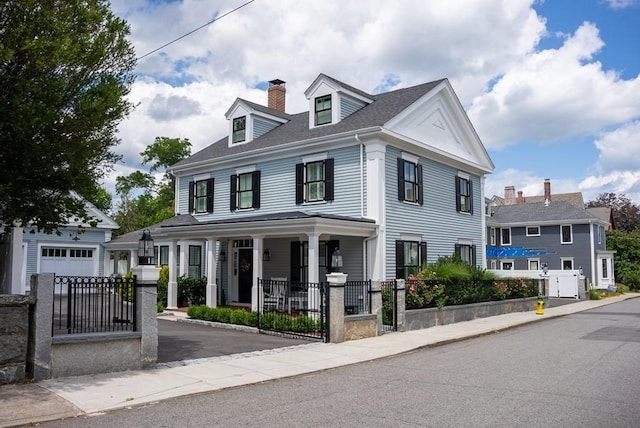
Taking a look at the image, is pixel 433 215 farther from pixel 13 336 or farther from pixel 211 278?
pixel 13 336

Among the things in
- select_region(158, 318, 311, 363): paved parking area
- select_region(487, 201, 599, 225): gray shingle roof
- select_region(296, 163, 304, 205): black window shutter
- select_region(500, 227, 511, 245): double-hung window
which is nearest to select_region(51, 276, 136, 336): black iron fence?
select_region(158, 318, 311, 363): paved parking area

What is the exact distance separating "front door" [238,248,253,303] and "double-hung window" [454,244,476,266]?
8.52 m

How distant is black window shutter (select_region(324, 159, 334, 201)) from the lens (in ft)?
64.3

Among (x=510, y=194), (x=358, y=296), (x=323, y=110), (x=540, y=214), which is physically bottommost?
(x=358, y=296)

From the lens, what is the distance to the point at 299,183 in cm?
2053

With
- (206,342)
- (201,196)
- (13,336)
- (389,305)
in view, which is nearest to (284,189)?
(201,196)

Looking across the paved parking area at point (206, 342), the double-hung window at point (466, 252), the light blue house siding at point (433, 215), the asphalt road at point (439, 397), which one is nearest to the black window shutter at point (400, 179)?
the light blue house siding at point (433, 215)

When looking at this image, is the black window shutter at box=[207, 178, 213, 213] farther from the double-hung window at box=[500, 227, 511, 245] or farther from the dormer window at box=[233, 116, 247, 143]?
the double-hung window at box=[500, 227, 511, 245]

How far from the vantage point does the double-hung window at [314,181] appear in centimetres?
1969

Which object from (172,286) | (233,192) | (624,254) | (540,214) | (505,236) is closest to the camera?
(172,286)

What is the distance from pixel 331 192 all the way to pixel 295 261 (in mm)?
3151

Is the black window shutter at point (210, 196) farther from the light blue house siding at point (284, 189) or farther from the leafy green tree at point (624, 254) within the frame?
the leafy green tree at point (624, 254)

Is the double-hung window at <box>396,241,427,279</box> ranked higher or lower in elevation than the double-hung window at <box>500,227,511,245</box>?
lower

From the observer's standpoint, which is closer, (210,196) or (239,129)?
(210,196)
